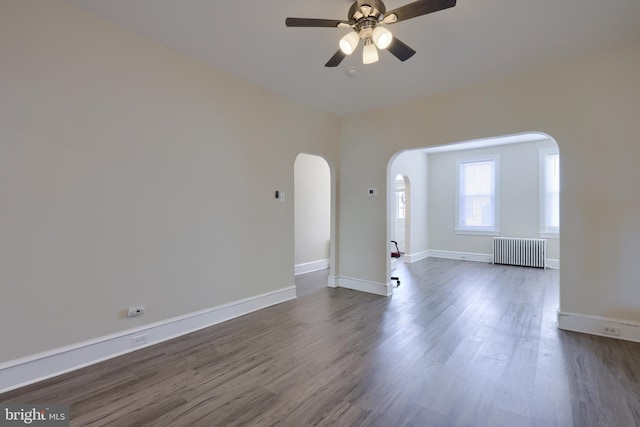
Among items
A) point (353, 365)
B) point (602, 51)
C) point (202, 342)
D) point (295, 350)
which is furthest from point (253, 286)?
point (602, 51)

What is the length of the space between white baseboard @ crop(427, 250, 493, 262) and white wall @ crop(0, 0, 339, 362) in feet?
19.1

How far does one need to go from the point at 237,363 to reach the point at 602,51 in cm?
473

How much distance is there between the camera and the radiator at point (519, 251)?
253 inches

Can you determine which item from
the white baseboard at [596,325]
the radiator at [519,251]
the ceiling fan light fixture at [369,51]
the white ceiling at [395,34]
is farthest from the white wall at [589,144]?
the radiator at [519,251]

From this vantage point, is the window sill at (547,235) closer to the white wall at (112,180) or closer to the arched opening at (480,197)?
the arched opening at (480,197)

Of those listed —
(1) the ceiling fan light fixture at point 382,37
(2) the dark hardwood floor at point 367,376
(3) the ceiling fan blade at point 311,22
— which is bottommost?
(2) the dark hardwood floor at point 367,376

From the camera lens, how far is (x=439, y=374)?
2299 mm

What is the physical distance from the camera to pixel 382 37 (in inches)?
80.5

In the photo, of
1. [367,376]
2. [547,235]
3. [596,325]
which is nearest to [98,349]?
[367,376]

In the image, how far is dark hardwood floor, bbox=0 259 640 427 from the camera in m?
1.84

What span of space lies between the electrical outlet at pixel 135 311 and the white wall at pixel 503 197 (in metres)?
7.27
